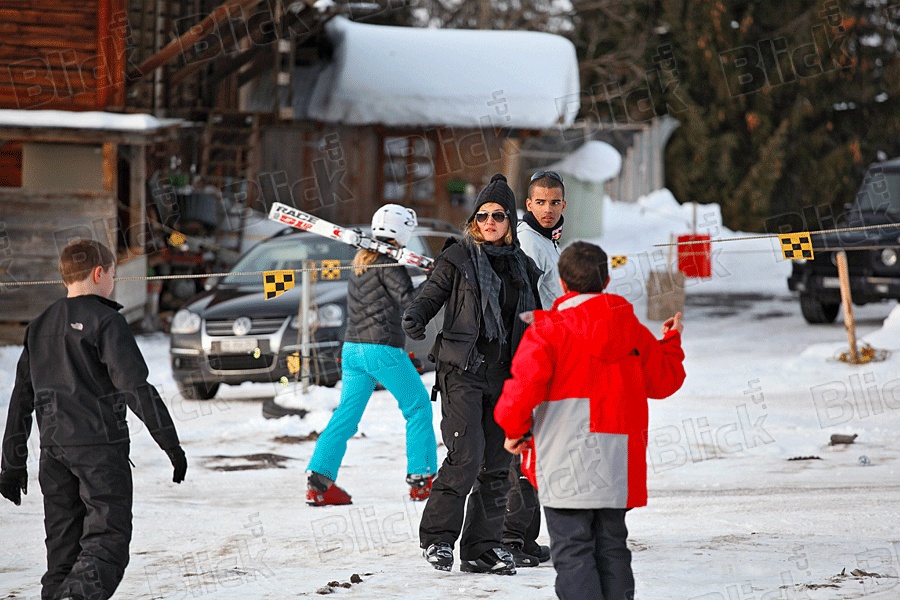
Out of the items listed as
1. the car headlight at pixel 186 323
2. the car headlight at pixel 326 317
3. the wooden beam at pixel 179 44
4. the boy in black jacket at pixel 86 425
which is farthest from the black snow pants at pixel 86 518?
the wooden beam at pixel 179 44

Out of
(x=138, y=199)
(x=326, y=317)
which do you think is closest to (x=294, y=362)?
(x=326, y=317)

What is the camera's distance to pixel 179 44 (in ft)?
56.7

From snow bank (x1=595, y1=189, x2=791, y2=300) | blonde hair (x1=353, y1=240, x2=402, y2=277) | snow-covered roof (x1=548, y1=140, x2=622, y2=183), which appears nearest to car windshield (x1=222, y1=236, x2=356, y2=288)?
blonde hair (x1=353, y1=240, x2=402, y2=277)

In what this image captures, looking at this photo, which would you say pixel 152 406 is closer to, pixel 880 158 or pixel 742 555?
pixel 742 555

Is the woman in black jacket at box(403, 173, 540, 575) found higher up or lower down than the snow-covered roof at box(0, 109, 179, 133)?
lower down

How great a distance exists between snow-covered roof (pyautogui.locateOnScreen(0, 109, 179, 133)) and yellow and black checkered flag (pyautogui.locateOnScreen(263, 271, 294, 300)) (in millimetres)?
7454

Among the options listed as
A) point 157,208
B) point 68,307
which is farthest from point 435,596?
point 157,208

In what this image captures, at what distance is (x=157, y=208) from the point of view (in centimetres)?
1998

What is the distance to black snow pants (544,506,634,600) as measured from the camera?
464 centimetres

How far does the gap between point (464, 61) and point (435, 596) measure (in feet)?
67.4

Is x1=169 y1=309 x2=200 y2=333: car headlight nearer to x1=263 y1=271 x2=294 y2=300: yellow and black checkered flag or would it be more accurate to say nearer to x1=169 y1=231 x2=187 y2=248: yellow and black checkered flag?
x1=263 y1=271 x2=294 y2=300: yellow and black checkered flag

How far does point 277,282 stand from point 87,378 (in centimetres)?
455

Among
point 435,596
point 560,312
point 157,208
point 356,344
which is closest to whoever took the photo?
point 560,312

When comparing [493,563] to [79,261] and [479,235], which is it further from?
[79,261]
